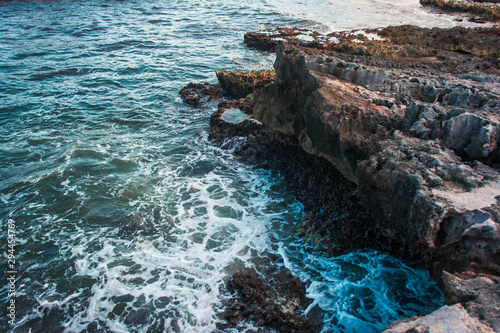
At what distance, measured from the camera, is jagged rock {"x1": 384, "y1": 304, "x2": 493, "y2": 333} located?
3.34 meters

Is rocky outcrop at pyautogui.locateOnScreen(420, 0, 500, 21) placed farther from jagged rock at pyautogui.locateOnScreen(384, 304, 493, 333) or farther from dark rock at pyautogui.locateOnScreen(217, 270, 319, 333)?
jagged rock at pyautogui.locateOnScreen(384, 304, 493, 333)

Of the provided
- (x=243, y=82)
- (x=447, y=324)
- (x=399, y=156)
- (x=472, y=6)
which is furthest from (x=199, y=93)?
(x=472, y=6)

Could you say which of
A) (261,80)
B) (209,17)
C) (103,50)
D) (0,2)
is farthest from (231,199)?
(0,2)

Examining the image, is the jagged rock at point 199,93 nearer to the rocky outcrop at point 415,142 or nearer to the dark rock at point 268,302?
the rocky outcrop at point 415,142

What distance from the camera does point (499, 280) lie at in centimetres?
388

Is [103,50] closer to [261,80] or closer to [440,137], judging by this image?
[261,80]

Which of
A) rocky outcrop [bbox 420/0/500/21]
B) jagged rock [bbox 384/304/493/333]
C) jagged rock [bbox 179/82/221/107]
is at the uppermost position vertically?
rocky outcrop [bbox 420/0/500/21]

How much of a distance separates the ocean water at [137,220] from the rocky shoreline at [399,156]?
80 cm

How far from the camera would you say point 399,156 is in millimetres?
5664

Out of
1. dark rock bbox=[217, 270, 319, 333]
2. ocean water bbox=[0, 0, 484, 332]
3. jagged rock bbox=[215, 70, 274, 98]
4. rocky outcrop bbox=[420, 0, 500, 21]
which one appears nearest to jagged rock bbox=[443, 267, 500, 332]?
ocean water bbox=[0, 0, 484, 332]

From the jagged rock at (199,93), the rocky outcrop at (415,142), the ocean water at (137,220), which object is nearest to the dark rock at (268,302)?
the ocean water at (137,220)

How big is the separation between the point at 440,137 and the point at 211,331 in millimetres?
5776

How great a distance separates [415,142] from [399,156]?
65cm

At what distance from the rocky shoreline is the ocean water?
2.62ft
